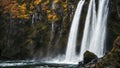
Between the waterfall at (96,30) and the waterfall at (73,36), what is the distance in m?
2.63

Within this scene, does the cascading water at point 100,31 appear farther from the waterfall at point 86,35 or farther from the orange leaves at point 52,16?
the orange leaves at point 52,16

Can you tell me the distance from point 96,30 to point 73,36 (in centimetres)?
690

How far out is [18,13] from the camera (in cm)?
7206

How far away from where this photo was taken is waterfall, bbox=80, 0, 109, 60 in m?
50.0

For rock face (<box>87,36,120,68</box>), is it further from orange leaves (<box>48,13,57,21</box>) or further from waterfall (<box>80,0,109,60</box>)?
orange leaves (<box>48,13,57,21</box>)

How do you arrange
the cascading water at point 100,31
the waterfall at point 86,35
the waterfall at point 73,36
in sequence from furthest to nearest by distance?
the waterfall at point 73,36
the waterfall at point 86,35
the cascading water at point 100,31

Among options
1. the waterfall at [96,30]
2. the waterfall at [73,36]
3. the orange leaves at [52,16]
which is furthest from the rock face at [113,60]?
the orange leaves at [52,16]

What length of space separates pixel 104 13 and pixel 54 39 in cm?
1558

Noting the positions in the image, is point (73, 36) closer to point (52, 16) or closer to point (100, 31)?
point (100, 31)

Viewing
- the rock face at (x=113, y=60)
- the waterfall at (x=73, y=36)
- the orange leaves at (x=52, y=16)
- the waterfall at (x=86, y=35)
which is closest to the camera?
the rock face at (x=113, y=60)

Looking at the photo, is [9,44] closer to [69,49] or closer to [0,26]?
[0,26]

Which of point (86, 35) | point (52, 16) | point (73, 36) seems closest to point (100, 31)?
point (86, 35)

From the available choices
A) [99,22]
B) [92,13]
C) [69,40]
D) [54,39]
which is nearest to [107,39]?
[99,22]

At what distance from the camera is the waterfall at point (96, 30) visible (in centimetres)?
5000
